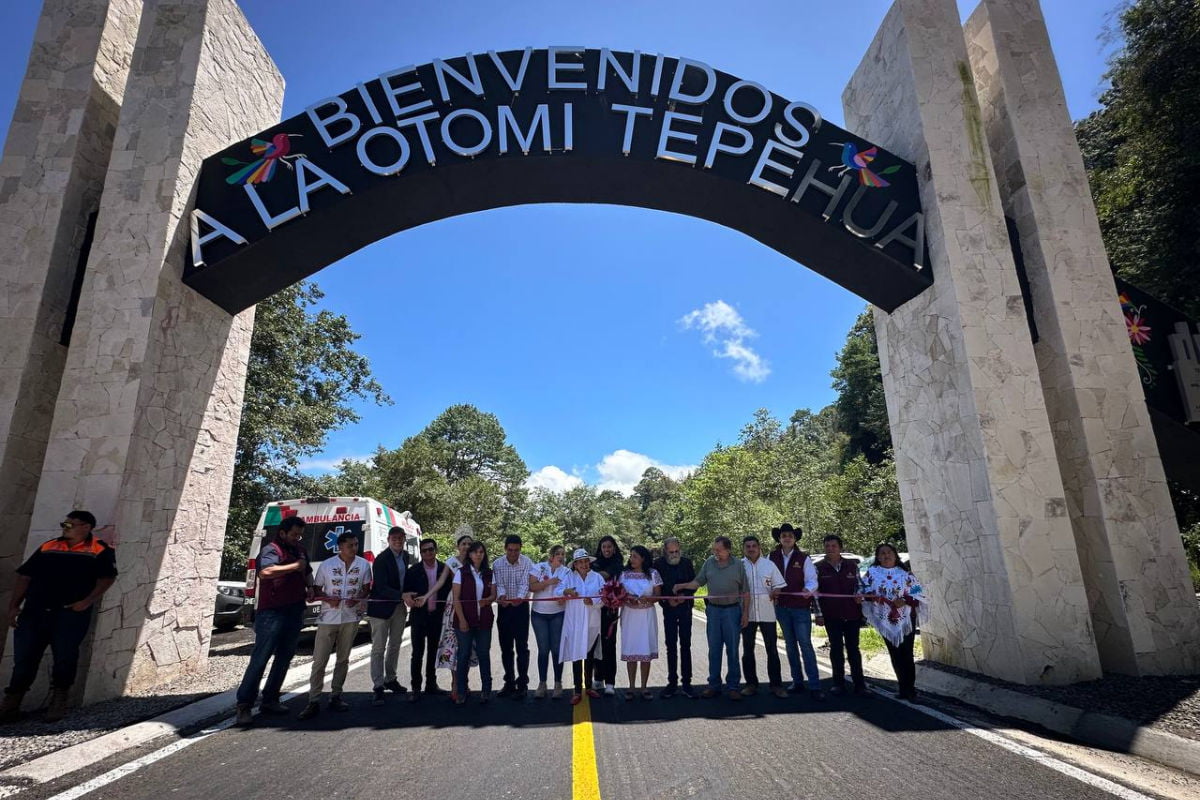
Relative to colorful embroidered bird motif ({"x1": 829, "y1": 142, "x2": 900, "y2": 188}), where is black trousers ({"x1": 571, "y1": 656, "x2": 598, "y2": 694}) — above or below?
below

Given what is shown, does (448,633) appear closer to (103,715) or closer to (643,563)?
(643,563)

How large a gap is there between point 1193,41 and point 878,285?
1330 centimetres

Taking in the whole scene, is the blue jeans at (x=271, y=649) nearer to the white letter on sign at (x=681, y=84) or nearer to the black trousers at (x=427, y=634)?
the black trousers at (x=427, y=634)

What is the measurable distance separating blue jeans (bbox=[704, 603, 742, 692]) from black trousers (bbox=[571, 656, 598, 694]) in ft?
4.16

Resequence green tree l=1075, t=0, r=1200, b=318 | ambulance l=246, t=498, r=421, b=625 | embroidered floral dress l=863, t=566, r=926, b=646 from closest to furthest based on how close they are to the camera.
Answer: embroidered floral dress l=863, t=566, r=926, b=646, ambulance l=246, t=498, r=421, b=625, green tree l=1075, t=0, r=1200, b=318

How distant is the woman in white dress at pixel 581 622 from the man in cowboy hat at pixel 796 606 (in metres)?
2.03

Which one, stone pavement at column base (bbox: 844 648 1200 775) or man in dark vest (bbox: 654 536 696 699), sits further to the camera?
man in dark vest (bbox: 654 536 696 699)

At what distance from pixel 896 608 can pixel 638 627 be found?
8.83ft

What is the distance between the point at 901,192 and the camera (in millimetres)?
8266

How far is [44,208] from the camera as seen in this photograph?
278 inches

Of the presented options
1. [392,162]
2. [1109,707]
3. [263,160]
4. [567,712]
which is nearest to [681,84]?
[392,162]

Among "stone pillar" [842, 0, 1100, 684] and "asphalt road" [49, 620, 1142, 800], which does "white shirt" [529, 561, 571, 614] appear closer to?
"asphalt road" [49, 620, 1142, 800]

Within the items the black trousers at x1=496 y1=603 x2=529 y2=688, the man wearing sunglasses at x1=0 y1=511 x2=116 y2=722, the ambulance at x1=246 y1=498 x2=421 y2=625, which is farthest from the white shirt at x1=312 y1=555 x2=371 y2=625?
the ambulance at x1=246 y1=498 x2=421 y2=625

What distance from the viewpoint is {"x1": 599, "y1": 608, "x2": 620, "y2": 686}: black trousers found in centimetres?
648
